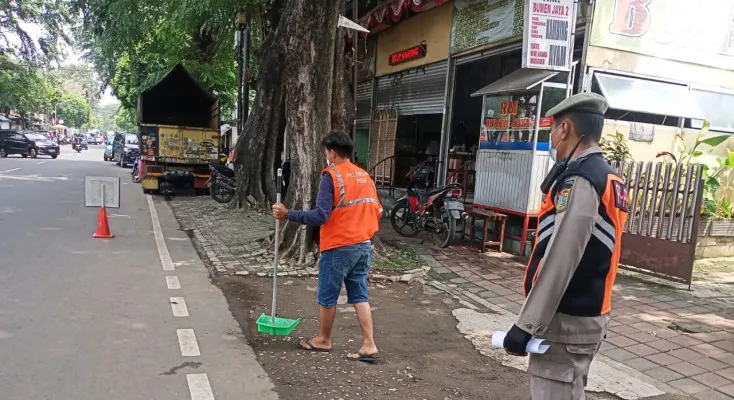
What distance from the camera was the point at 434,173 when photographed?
37.7 feet

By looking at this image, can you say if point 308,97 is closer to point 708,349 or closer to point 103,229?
point 103,229

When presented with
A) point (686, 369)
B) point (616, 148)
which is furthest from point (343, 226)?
point (616, 148)

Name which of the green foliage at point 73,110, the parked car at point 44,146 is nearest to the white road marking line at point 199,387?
the parked car at point 44,146

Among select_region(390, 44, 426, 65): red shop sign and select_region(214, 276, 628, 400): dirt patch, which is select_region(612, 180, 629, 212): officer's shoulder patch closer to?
select_region(214, 276, 628, 400): dirt patch

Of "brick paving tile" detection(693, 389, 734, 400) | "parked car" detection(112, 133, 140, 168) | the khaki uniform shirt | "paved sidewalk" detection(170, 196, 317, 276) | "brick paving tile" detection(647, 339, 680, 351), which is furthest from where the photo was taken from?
"parked car" detection(112, 133, 140, 168)

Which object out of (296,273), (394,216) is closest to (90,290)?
(296,273)

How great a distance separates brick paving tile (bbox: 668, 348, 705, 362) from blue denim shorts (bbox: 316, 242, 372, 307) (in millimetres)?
2793

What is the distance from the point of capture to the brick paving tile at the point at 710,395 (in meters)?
3.68

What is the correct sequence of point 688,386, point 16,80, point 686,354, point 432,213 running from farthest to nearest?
point 16,80 < point 432,213 < point 686,354 < point 688,386

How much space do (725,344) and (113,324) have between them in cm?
550

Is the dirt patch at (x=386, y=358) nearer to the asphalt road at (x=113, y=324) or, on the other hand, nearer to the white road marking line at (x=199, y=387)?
the asphalt road at (x=113, y=324)

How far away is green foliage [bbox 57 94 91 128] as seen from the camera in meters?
80.8

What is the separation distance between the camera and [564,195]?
76.7 inches

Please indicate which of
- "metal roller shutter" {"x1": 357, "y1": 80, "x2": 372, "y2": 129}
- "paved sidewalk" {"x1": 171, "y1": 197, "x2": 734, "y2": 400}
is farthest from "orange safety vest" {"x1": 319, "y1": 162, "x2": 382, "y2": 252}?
"metal roller shutter" {"x1": 357, "y1": 80, "x2": 372, "y2": 129}
